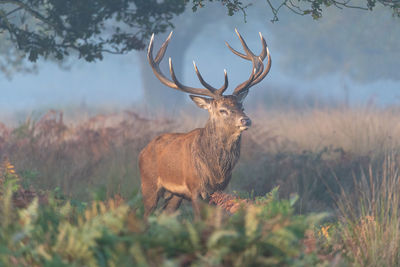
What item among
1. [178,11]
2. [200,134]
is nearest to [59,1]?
[178,11]

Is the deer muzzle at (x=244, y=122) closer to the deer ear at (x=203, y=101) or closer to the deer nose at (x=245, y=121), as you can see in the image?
the deer nose at (x=245, y=121)

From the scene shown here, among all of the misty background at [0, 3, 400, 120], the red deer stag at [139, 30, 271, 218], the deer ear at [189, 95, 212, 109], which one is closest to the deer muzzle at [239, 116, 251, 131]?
the red deer stag at [139, 30, 271, 218]

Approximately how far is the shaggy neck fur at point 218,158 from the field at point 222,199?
1.16 ft

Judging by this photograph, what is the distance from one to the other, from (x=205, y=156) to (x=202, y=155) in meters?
0.04

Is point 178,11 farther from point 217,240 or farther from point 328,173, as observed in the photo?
point 217,240

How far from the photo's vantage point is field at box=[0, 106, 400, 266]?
3.03 m

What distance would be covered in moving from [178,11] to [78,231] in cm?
705

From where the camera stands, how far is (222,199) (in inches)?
241

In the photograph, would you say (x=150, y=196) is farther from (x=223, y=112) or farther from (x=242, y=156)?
(x=242, y=156)

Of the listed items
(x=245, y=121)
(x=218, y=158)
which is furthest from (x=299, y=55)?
(x=245, y=121)

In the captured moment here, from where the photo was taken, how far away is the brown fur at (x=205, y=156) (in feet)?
21.5

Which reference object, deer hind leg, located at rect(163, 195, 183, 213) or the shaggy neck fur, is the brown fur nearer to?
the shaggy neck fur

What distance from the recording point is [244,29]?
53281 millimetres

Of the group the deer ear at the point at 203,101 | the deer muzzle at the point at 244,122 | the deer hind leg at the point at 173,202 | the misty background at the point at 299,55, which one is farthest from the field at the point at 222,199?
the misty background at the point at 299,55
